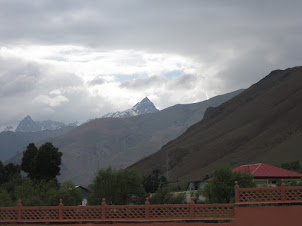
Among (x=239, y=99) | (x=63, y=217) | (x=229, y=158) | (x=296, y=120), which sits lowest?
(x=63, y=217)

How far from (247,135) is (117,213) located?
96166mm

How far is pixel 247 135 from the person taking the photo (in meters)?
111

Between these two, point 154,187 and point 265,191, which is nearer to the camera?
point 265,191

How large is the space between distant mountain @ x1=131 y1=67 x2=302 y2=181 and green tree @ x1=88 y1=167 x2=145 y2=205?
47.2m

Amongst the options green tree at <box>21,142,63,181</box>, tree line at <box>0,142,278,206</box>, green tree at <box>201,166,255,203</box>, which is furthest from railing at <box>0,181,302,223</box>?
green tree at <box>21,142,63,181</box>

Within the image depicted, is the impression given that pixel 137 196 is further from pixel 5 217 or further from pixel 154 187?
pixel 154 187

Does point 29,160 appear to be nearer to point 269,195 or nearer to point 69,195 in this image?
point 69,195

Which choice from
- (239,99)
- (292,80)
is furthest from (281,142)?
(239,99)

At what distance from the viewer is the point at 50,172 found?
6356 cm

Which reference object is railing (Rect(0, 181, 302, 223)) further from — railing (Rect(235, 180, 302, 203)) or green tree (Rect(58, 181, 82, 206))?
green tree (Rect(58, 181, 82, 206))

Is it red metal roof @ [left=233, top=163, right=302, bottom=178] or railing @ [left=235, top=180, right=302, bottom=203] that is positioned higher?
red metal roof @ [left=233, top=163, right=302, bottom=178]

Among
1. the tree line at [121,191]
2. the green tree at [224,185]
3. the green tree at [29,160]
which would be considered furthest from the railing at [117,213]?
the green tree at [29,160]

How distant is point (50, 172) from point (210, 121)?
3423 inches

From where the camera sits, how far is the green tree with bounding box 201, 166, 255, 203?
3597cm
